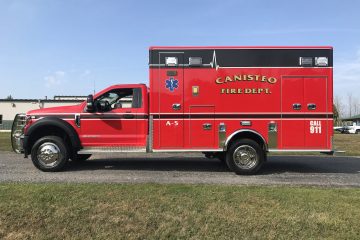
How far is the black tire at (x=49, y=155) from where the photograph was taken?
30.9 feet

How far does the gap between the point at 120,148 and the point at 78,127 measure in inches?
48.0

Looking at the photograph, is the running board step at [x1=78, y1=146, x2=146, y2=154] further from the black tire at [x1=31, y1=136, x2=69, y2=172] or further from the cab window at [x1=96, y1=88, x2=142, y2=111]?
the cab window at [x1=96, y1=88, x2=142, y2=111]

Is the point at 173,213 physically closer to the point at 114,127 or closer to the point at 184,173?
the point at 184,173

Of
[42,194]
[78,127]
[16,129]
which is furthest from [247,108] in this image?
[16,129]

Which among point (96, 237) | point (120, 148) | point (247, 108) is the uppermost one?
point (247, 108)

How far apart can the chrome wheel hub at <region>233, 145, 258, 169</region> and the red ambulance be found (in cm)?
2

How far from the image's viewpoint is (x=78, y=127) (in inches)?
381

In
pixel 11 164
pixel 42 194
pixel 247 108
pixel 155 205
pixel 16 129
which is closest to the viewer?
pixel 155 205

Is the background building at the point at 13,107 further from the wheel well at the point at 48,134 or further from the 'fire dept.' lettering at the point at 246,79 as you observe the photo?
the 'fire dept.' lettering at the point at 246,79

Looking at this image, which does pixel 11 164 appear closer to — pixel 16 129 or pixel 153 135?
pixel 16 129

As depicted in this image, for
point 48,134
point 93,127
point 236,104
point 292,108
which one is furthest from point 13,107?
point 292,108

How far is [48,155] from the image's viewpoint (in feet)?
30.9

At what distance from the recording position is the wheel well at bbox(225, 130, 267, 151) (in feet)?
30.7

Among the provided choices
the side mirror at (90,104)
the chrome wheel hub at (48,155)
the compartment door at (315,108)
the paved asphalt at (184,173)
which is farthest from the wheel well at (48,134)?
the compartment door at (315,108)
